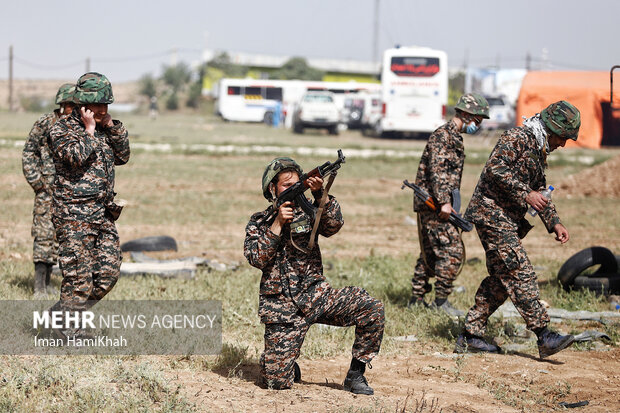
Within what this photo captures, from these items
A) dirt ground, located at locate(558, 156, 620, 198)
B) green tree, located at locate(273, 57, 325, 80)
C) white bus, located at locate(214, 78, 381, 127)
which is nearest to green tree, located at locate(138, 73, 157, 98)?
green tree, located at locate(273, 57, 325, 80)

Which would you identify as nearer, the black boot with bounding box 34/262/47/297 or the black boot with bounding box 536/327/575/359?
the black boot with bounding box 536/327/575/359

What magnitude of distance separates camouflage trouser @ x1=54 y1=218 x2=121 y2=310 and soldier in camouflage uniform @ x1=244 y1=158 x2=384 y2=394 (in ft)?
4.70

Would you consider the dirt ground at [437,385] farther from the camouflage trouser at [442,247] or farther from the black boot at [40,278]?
the black boot at [40,278]

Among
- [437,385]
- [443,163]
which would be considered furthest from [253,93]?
[437,385]

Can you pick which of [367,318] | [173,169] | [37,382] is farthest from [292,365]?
[173,169]

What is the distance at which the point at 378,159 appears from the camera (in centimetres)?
2436

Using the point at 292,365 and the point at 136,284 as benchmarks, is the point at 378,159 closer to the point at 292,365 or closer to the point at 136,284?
the point at 136,284

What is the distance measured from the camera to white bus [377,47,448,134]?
33969mm

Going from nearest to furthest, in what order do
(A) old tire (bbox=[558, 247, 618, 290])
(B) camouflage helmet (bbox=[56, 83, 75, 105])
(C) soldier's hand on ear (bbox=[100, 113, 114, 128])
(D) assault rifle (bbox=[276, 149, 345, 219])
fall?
(D) assault rifle (bbox=[276, 149, 345, 219]) < (C) soldier's hand on ear (bbox=[100, 113, 114, 128]) < (B) camouflage helmet (bbox=[56, 83, 75, 105]) < (A) old tire (bbox=[558, 247, 618, 290])

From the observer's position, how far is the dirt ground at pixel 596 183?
60.7 feet

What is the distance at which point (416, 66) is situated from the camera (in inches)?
1346

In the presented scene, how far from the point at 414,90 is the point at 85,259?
29.1 meters

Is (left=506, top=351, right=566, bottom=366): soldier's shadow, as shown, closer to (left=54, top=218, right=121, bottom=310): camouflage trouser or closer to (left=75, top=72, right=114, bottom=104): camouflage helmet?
(left=54, top=218, right=121, bottom=310): camouflage trouser

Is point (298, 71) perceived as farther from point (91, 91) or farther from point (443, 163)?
point (91, 91)
